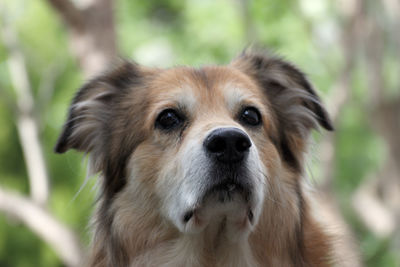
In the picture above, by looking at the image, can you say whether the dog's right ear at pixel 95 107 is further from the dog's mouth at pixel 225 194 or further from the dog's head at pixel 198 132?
the dog's mouth at pixel 225 194

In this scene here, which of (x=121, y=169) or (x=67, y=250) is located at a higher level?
(x=121, y=169)

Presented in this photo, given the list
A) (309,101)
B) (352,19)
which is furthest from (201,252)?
(352,19)

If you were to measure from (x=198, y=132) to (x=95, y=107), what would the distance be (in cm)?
115

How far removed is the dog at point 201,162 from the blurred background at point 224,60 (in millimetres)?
1874

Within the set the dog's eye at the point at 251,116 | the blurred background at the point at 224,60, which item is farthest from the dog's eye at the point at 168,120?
the blurred background at the point at 224,60

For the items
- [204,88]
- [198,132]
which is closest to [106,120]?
[204,88]

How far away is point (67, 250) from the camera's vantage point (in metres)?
7.77

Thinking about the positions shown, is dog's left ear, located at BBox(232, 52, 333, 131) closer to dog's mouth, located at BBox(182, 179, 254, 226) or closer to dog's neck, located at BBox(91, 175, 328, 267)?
dog's neck, located at BBox(91, 175, 328, 267)

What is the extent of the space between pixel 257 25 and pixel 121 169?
7.16 meters

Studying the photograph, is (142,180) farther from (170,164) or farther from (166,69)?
(166,69)

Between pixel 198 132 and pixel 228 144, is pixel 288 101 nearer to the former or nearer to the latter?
pixel 198 132

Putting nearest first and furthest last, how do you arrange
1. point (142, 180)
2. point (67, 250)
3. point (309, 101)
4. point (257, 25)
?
point (142, 180)
point (309, 101)
point (67, 250)
point (257, 25)

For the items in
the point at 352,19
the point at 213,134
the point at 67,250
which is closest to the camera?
the point at 213,134

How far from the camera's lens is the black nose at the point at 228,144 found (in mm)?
3045
